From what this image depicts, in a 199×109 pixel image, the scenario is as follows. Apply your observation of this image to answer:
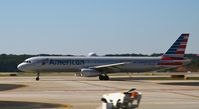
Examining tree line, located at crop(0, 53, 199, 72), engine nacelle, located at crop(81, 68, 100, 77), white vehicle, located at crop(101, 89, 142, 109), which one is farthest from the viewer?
tree line, located at crop(0, 53, 199, 72)

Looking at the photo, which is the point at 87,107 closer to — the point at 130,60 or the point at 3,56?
the point at 130,60

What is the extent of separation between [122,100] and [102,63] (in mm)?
41990

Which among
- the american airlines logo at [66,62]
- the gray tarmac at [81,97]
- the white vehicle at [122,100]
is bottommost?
the gray tarmac at [81,97]

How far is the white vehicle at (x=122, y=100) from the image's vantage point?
47.1 ft

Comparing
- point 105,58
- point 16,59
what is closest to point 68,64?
point 105,58

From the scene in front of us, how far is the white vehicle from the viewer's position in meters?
14.4

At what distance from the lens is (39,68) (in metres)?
53.6

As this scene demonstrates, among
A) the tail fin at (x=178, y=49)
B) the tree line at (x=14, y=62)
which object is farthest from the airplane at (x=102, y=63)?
the tree line at (x=14, y=62)

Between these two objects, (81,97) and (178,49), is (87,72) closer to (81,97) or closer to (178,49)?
(178,49)

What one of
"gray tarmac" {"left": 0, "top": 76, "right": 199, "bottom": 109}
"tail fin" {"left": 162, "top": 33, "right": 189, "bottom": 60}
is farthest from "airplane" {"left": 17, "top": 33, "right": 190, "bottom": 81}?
"gray tarmac" {"left": 0, "top": 76, "right": 199, "bottom": 109}

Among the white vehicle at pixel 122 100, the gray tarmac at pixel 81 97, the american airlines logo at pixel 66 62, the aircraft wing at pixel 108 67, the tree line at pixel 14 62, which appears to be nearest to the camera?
the white vehicle at pixel 122 100

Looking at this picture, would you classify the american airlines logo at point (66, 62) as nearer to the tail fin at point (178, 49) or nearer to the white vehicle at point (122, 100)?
the tail fin at point (178, 49)

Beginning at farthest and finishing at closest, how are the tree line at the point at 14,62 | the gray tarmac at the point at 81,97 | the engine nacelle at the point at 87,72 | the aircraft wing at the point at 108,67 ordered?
the tree line at the point at 14,62 < the aircraft wing at the point at 108,67 < the engine nacelle at the point at 87,72 < the gray tarmac at the point at 81,97

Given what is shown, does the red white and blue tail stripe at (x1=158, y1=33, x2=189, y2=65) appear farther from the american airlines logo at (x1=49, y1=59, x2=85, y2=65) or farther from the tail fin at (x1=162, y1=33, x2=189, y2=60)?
the american airlines logo at (x1=49, y1=59, x2=85, y2=65)
